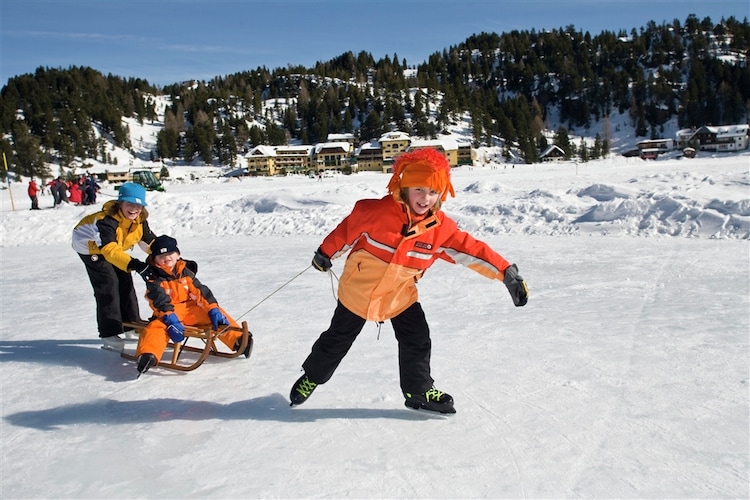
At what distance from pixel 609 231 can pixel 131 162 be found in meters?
90.4

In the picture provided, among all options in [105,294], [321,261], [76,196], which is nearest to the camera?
[321,261]

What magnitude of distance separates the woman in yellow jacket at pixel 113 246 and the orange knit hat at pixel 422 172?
2.43 m

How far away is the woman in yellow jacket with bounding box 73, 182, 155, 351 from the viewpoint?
4039 millimetres

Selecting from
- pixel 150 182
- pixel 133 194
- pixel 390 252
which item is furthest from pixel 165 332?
pixel 150 182

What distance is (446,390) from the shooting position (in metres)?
3.18

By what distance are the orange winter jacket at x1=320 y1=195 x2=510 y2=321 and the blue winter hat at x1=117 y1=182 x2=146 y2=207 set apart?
2079 mm

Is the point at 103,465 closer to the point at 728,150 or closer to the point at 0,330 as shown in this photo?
the point at 0,330

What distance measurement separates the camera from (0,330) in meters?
5.14

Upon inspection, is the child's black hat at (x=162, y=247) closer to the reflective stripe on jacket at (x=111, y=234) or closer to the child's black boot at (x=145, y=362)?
the reflective stripe on jacket at (x=111, y=234)

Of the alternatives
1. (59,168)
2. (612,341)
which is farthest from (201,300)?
(59,168)

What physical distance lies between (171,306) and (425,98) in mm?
115369

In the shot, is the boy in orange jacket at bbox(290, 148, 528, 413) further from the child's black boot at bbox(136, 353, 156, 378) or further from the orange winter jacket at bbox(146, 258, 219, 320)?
the orange winter jacket at bbox(146, 258, 219, 320)

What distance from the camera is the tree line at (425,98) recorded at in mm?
85375

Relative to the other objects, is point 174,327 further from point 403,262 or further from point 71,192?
point 71,192
